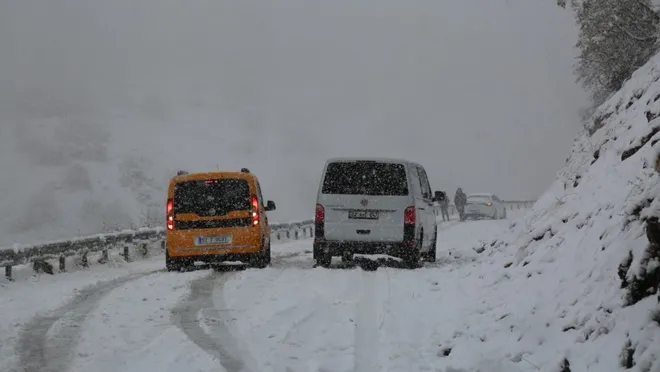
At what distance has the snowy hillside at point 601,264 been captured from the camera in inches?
187

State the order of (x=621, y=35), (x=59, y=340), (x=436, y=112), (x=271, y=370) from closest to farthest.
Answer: (x=271, y=370) < (x=59, y=340) < (x=621, y=35) < (x=436, y=112)

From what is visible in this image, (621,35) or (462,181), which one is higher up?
(621,35)

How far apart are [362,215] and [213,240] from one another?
3024 mm

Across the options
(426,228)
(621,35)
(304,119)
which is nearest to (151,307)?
(426,228)

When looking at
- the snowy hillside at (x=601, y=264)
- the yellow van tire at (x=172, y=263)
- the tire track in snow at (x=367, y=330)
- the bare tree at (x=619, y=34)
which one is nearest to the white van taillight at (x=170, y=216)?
the yellow van tire at (x=172, y=263)

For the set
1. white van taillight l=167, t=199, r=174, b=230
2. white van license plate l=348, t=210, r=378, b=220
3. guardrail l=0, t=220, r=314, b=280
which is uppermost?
white van license plate l=348, t=210, r=378, b=220

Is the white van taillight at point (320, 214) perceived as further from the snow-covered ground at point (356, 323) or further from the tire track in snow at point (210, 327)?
the tire track in snow at point (210, 327)

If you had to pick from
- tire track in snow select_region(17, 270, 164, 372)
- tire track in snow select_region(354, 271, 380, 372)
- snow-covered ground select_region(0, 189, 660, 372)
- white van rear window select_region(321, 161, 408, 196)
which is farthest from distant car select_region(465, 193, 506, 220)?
tire track in snow select_region(17, 270, 164, 372)

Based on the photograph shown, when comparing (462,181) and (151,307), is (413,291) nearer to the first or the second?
(151,307)

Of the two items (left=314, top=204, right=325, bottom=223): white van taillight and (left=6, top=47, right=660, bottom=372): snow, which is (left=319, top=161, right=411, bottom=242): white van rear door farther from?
(left=6, top=47, right=660, bottom=372): snow

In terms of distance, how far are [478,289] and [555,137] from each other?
395 ft

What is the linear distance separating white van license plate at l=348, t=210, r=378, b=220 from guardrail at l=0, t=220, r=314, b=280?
6722 millimetres

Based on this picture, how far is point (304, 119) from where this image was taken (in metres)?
118

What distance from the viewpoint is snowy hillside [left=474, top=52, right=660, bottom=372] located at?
4.76 m
